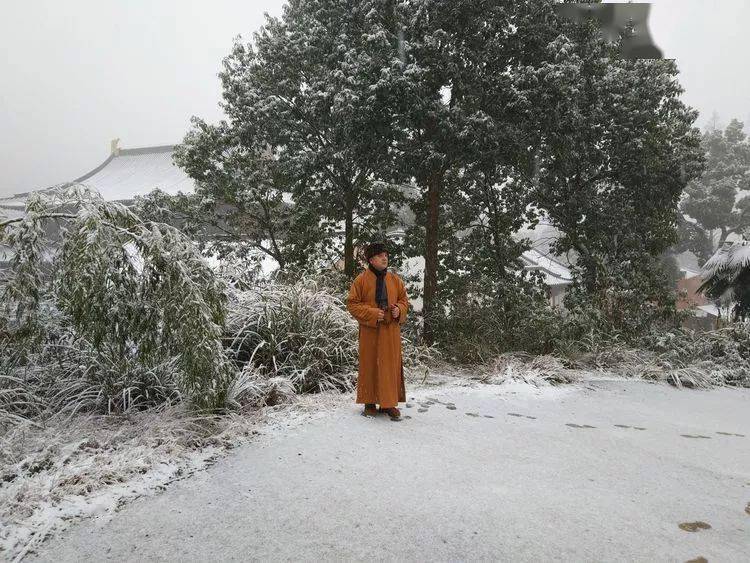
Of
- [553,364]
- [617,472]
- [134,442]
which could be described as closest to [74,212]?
[134,442]

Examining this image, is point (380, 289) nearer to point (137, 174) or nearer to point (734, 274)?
point (734, 274)

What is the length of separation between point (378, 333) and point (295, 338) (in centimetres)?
148

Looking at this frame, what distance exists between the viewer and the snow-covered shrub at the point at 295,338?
4.93 meters

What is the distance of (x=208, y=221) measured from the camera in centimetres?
1109

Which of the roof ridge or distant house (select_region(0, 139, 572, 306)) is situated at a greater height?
the roof ridge

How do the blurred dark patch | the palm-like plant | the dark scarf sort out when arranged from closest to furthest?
the dark scarf, the blurred dark patch, the palm-like plant

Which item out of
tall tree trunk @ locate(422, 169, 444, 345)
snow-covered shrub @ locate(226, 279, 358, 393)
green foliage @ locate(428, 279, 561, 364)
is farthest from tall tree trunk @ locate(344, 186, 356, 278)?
snow-covered shrub @ locate(226, 279, 358, 393)

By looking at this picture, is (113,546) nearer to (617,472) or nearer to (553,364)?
(617,472)

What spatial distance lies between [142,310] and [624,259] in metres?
9.33

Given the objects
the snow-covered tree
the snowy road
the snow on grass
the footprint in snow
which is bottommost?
the footprint in snow

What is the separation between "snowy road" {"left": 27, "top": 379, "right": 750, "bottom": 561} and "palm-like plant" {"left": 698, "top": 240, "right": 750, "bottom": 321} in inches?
354

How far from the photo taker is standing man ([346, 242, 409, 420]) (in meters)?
4.01

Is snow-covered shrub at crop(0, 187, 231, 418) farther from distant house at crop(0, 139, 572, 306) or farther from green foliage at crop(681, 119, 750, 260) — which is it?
green foliage at crop(681, 119, 750, 260)

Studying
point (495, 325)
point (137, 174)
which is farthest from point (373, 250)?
point (137, 174)
